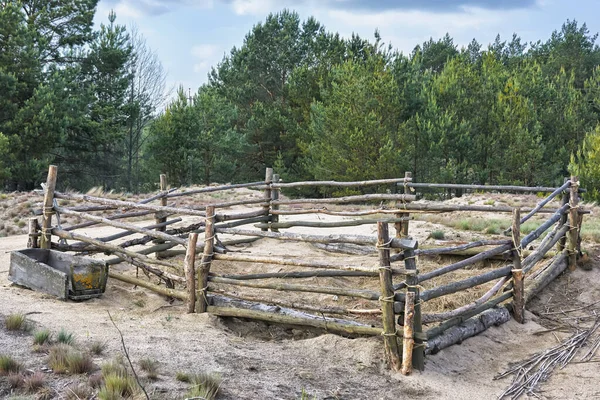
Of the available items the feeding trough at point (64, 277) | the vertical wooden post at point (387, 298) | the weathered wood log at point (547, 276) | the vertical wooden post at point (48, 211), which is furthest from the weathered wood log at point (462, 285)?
the vertical wooden post at point (48, 211)

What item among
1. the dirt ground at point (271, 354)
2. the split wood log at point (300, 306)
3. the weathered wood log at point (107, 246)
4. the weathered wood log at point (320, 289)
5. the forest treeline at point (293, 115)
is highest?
the forest treeline at point (293, 115)

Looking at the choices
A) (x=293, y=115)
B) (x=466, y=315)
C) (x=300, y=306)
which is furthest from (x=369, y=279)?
(x=293, y=115)

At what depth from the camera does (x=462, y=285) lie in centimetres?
505

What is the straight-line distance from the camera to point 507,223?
461 inches

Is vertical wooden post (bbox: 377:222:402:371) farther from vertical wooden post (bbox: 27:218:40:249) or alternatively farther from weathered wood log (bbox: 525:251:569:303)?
vertical wooden post (bbox: 27:218:40:249)

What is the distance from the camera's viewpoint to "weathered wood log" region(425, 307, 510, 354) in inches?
182

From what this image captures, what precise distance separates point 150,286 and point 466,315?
3.21m

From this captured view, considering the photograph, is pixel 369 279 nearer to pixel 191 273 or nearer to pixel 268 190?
pixel 191 273

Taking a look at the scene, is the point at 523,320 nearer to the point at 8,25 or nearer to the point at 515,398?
the point at 515,398

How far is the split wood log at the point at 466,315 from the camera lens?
4664mm

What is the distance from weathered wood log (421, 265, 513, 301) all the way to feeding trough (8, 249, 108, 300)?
3294mm

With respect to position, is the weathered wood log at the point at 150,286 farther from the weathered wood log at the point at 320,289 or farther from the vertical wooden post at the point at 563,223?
the vertical wooden post at the point at 563,223

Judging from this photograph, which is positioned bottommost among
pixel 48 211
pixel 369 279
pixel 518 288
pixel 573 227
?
pixel 369 279

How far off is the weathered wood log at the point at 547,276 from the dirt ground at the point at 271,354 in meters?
0.49
